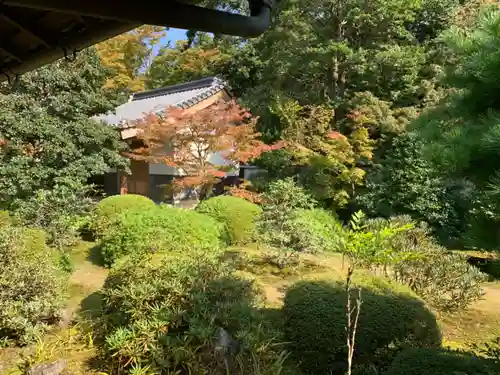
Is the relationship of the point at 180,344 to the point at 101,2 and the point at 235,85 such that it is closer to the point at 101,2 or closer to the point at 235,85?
the point at 101,2

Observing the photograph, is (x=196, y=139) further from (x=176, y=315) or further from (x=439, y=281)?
(x=176, y=315)

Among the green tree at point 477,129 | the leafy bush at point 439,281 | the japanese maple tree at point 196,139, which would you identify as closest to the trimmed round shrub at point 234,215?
the japanese maple tree at point 196,139

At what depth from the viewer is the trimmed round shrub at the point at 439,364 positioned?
271 cm

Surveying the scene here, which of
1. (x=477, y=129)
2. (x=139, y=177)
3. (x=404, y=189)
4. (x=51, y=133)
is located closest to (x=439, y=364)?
(x=477, y=129)

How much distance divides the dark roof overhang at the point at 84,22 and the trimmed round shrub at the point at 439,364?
2.43m

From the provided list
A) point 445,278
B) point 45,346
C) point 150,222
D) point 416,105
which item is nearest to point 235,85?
point 416,105

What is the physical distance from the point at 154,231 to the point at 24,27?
4909 mm

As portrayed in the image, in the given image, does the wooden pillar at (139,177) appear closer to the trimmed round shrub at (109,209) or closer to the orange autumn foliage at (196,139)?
the orange autumn foliage at (196,139)

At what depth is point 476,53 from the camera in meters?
Result: 2.23

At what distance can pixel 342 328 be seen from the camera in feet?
12.4

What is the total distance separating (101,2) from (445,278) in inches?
229

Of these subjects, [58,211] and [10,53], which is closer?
[10,53]

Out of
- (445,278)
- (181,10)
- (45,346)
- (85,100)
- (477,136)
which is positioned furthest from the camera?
(85,100)

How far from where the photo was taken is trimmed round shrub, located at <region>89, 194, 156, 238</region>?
8508 mm
